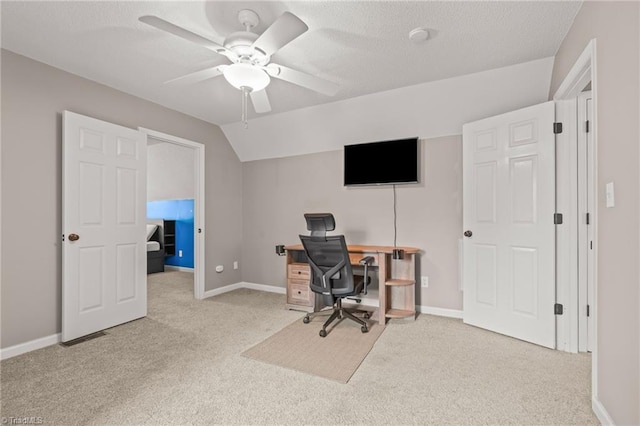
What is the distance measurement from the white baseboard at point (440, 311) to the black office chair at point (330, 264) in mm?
956

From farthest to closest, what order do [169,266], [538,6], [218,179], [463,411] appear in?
1. [169,266]
2. [218,179]
3. [538,6]
4. [463,411]

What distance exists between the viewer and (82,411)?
1.72 meters

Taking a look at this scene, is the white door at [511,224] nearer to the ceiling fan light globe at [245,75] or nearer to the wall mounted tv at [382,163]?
the wall mounted tv at [382,163]

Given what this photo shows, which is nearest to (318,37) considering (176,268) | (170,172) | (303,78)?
(303,78)

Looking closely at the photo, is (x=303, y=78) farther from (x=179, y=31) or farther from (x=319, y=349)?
(x=319, y=349)

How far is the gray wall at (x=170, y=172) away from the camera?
6.02m

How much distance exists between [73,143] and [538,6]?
3895 mm

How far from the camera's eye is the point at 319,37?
7.38ft

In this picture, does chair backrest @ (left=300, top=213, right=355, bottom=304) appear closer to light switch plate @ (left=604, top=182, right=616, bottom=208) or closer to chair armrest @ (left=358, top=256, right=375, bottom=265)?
chair armrest @ (left=358, top=256, right=375, bottom=265)

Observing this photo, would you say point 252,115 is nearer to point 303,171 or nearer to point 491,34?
point 303,171

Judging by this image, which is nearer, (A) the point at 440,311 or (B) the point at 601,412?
(B) the point at 601,412

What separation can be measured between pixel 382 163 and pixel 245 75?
82.4 inches

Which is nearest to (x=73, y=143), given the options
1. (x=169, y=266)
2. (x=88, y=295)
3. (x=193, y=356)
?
(x=88, y=295)

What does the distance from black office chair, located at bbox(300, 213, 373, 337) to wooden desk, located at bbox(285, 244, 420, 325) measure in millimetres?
268
